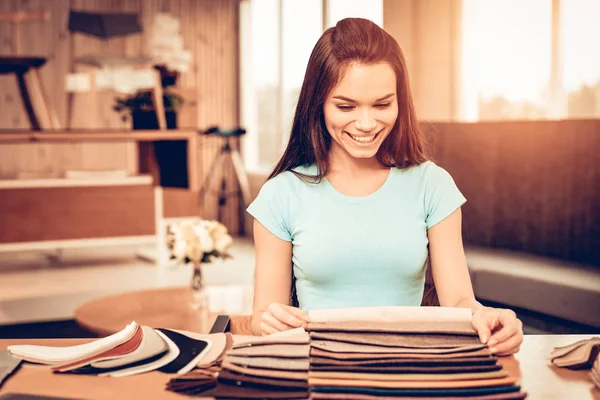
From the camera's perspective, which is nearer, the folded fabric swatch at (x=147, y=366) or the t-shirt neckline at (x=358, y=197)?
the folded fabric swatch at (x=147, y=366)

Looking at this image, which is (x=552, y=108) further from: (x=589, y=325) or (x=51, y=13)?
(x=51, y=13)

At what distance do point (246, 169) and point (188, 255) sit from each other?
16.1ft

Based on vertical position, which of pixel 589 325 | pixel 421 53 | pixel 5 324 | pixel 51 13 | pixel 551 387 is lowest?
pixel 5 324

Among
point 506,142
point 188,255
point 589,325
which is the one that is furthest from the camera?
point 506,142

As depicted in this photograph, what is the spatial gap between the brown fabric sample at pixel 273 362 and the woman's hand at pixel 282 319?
22 cm

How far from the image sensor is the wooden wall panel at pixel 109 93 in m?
7.60

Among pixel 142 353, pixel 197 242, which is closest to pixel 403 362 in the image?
pixel 142 353

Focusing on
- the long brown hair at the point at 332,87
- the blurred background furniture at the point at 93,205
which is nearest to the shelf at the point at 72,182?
the blurred background furniture at the point at 93,205

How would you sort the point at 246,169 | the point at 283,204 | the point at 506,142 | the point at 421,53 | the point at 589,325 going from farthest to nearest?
the point at 246,169 < the point at 421,53 < the point at 506,142 < the point at 589,325 < the point at 283,204

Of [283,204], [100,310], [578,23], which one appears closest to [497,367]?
[283,204]

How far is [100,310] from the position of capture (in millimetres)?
3176

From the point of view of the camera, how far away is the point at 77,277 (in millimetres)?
5707

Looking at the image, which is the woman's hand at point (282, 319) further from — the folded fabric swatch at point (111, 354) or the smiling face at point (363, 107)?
the smiling face at point (363, 107)

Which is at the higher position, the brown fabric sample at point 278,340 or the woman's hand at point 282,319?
the brown fabric sample at point 278,340
